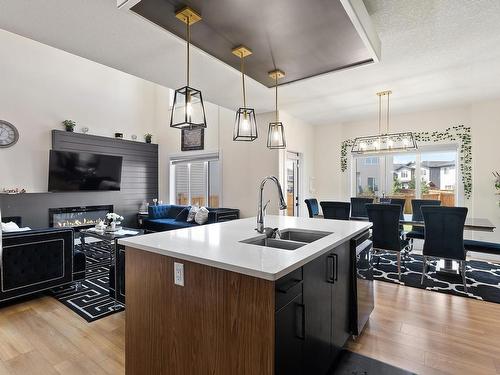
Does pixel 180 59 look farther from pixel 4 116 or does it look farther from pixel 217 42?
pixel 4 116

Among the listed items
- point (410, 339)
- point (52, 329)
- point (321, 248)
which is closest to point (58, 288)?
point (52, 329)

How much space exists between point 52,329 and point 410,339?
130 inches

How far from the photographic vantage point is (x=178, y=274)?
1598 mm

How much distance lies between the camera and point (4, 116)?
205 inches

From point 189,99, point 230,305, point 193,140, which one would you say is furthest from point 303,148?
point 230,305

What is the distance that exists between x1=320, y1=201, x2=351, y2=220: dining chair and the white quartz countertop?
8.41ft

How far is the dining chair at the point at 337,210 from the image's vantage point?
4898 mm

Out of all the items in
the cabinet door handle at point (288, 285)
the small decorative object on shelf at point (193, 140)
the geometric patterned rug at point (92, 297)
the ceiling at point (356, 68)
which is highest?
the ceiling at point (356, 68)

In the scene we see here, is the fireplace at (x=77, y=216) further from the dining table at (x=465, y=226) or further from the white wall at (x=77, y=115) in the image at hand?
the dining table at (x=465, y=226)

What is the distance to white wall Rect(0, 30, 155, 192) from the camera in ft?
17.3

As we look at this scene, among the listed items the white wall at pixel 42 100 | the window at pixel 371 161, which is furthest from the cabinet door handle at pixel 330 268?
the white wall at pixel 42 100

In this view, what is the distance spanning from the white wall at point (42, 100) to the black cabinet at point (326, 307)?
240 inches

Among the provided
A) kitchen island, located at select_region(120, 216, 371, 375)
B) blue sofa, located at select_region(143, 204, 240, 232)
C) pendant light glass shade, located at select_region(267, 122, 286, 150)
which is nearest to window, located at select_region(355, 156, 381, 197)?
blue sofa, located at select_region(143, 204, 240, 232)

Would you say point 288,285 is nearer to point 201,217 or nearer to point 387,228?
Answer: point 387,228
